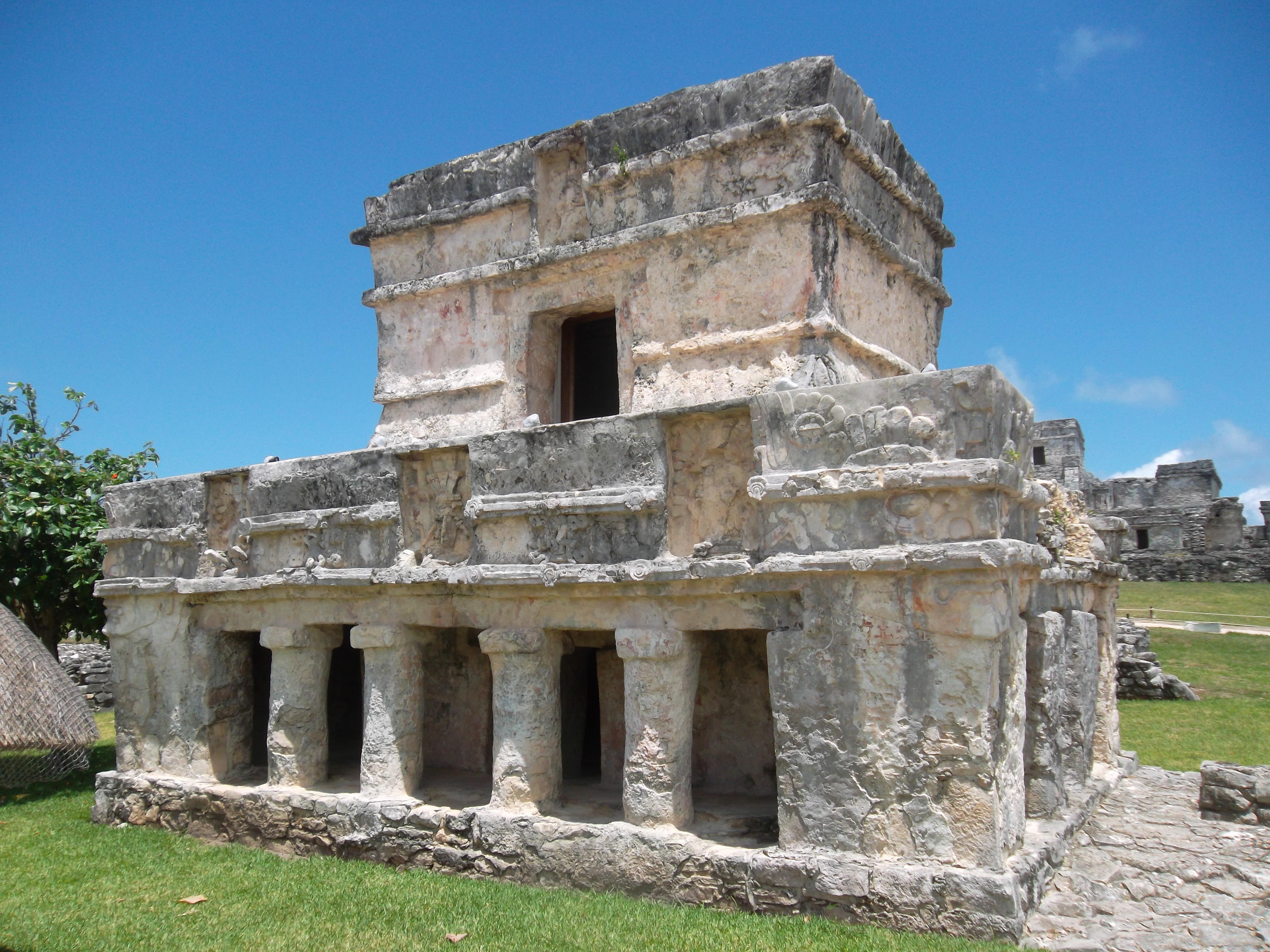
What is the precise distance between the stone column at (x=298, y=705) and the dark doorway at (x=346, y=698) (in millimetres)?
1600

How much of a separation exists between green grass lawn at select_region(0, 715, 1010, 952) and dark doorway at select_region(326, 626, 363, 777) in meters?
1.96

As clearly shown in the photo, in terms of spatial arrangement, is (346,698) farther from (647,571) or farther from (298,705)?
(647,571)

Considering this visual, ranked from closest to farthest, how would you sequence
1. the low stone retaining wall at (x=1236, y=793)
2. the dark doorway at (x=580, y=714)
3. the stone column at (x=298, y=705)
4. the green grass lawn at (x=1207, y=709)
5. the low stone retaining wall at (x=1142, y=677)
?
the low stone retaining wall at (x=1236, y=793) < the stone column at (x=298, y=705) < the dark doorway at (x=580, y=714) < the green grass lawn at (x=1207, y=709) < the low stone retaining wall at (x=1142, y=677)

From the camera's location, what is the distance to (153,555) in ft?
25.4

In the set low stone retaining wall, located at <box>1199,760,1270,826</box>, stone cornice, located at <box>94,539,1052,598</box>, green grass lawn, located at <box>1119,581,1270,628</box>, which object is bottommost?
low stone retaining wall, located at <box>1199,760,1270,826</box>

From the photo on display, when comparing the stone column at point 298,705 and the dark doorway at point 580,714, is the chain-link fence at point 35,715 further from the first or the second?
the dark doorway at point 580,714

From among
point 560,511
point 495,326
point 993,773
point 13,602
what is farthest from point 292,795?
point 13,602

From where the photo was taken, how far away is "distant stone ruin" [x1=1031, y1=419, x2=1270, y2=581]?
83.8ft

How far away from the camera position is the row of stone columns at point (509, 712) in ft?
17.6

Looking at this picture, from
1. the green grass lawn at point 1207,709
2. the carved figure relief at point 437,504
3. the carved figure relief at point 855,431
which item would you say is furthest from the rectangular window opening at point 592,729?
the green grass lawn at point 1207,709

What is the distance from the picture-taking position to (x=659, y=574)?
17.4 feet

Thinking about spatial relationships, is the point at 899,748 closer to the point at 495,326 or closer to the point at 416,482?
the point at 416,482

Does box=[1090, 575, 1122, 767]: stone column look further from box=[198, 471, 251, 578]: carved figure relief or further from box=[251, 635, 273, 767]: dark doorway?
box=[251, 635, 273, 767]: dark doorway

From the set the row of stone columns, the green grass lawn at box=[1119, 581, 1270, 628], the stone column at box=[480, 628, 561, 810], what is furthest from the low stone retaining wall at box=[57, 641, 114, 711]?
the green grass lawn at box=[1119, 581, 1270, 628]
